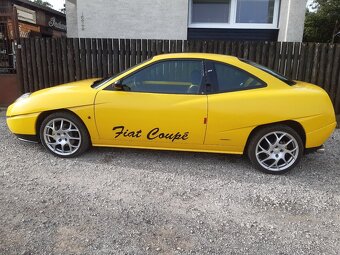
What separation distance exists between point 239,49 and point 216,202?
444cm

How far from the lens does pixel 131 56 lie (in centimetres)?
713

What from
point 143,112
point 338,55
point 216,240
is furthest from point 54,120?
point 338,55

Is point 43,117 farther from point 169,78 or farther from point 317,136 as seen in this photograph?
point 317,136

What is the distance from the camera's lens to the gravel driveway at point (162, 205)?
274 cm

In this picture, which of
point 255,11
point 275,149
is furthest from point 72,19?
point 275,149

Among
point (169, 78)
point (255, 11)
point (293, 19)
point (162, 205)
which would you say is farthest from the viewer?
point (255, 11)

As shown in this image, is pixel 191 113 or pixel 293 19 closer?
pixel 191 113

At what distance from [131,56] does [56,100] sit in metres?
3.08

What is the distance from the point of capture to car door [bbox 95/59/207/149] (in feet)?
13.5

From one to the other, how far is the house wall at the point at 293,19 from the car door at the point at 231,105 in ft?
16.5

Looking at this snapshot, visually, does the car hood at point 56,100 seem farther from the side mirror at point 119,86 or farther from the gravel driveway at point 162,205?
the gravel driveway at point 162,205

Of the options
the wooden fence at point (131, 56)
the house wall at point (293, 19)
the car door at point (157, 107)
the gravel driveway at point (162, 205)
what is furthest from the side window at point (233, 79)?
the house wall at point (293, 19)

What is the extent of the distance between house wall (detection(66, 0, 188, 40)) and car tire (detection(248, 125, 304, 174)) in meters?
5.36

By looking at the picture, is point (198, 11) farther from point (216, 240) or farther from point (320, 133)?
point (216, 240)
